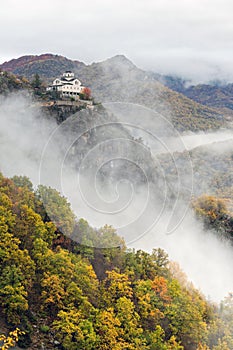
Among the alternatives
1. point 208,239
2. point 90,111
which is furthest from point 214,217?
point 90,111

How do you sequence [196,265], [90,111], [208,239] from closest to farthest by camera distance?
[196,265], [208,239], [90,111]

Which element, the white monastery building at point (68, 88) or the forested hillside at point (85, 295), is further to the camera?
the white monastery building at point (68, 88)

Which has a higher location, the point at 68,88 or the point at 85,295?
the point at 68,88

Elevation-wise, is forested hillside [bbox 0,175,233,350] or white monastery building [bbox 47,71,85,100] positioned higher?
white monastery building [bbox 47,71,85,100]

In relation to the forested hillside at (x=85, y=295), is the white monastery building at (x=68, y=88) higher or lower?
higher

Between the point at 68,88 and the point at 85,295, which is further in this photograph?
the point at 68,88

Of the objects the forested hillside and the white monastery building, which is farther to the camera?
the white monastery building

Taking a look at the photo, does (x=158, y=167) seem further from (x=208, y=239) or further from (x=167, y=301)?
(x=167, y=301)

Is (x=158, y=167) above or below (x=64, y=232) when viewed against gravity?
above
